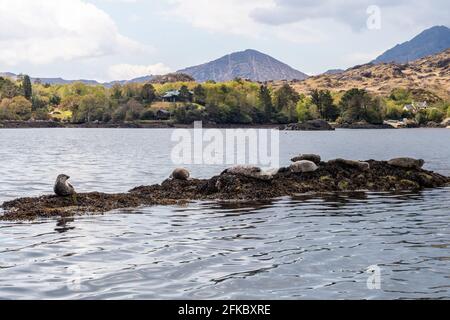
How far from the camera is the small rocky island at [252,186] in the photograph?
26828 millimetres

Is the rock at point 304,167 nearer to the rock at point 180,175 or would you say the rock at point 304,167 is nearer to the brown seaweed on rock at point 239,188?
the brown seaweed on rock at point 239,188

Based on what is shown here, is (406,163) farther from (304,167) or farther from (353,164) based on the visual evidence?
(304,167)

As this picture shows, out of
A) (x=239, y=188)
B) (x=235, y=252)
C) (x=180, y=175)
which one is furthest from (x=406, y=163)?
(x=235, y=252)

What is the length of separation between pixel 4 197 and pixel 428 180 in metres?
25.1

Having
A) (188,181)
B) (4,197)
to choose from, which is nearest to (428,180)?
(188,181)

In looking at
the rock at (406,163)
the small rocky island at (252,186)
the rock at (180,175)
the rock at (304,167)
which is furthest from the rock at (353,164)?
the rock at (180,175)

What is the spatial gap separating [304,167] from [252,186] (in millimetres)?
5069

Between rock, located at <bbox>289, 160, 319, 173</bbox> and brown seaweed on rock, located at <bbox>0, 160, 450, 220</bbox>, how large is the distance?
0.98 feet

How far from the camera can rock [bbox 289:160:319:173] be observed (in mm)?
36219

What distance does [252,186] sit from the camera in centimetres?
3259

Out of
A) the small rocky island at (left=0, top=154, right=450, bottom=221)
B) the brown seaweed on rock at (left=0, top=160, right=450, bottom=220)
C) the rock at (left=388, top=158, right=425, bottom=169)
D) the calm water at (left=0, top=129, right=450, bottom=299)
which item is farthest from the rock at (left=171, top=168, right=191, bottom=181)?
the rock at (left=388, top=158, right=425, bottom=169)

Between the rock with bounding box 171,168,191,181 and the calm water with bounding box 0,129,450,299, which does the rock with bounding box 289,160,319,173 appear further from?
the calm water with bounding box 0,129,450,299
